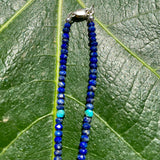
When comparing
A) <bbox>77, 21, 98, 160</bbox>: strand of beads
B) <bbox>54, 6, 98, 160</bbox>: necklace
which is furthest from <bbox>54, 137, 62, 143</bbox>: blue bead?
<bbox>77, 21, 98, 160</bbox>: strand of beads

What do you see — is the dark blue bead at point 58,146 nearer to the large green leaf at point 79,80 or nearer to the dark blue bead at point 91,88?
the large green leaf at point 79,80

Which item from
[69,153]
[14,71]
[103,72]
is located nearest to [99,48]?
[103,72]

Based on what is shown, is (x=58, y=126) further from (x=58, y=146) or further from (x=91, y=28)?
(x=91, y=28)

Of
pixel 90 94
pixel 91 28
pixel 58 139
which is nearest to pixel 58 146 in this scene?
pixel 58 139

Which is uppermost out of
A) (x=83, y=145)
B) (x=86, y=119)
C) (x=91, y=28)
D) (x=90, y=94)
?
(x=91, y=28)

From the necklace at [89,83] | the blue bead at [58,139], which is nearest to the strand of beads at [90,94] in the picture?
the necklace at [89,83]

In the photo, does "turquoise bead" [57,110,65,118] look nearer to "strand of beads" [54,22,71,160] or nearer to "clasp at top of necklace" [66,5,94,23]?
"strand of beads" [54,22,71,160]
